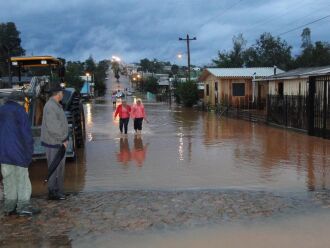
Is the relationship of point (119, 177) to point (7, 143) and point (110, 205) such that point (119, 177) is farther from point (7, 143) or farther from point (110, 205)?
point (7, 143)

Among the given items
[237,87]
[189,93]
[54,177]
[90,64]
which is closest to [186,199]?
[54,177]

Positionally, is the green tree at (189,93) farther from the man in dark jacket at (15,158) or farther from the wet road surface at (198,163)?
the man in dark jacket at (15,158)

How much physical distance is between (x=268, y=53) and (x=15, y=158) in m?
63.5

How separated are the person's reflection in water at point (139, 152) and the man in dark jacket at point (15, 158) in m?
4.91

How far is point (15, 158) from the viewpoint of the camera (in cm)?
702

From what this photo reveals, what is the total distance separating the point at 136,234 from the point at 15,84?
9535mm

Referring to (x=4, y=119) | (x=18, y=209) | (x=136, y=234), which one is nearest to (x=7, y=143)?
(x=4, y=119)

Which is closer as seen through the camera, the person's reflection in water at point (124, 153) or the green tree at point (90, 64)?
the person's reflection in water at point (124, 153)

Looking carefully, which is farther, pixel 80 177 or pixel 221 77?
pixel 221 77

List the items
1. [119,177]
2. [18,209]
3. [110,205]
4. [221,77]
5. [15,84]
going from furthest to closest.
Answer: [221,77] → [15,84] → [119,177] → [110,205] → [18,209]

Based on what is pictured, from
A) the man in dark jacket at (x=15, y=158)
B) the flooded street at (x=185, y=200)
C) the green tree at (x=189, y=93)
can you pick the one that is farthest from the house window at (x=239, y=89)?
the man in dark jacket at (x=15, y=158)

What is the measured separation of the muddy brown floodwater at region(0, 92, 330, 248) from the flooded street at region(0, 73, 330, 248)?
13 mm

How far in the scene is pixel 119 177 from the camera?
10.3 metres

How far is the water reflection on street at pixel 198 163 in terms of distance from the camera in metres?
9.62
